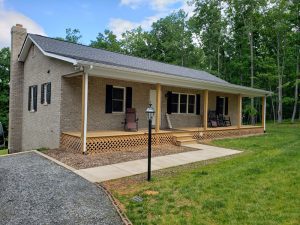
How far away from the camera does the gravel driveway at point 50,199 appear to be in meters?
3.93

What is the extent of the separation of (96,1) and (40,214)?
1427 centimetres

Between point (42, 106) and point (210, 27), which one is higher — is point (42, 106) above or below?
below

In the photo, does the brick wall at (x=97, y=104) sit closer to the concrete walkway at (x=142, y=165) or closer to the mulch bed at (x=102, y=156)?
the mulch bed at (x=102, y=156)

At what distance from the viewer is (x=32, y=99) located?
12.8m

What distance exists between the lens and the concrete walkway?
6305mm

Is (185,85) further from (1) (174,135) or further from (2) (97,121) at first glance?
(2) (97,121)

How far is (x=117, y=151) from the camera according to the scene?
368 inches

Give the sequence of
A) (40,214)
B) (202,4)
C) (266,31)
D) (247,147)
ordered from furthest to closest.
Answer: (202,4) < (266,31) < (247,147) < (40,214)

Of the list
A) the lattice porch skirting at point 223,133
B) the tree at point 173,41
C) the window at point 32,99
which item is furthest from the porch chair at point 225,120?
the tree at point 173,41

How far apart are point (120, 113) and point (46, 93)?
327 centimetres

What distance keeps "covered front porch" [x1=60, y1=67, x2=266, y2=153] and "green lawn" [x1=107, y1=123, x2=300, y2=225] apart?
3.45 meters

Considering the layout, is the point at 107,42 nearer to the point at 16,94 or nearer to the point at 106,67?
the point at 16,94

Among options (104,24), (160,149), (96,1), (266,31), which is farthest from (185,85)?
(104,24)

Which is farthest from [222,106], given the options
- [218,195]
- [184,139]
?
[218,195]
